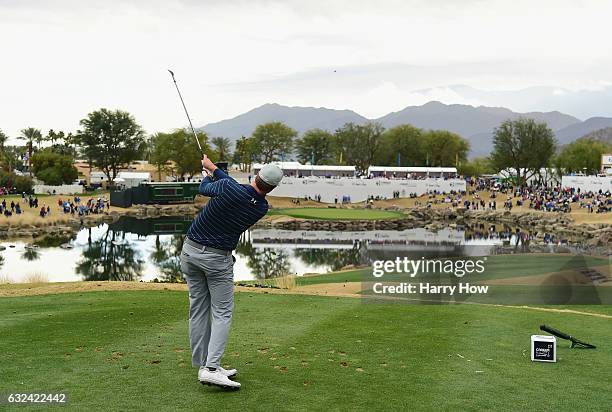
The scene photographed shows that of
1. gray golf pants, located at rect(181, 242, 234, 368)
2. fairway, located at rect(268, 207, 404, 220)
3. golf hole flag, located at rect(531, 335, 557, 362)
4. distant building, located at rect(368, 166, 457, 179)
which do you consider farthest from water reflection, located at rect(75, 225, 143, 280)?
distant building, located at rect(368, 166, 457, 179)

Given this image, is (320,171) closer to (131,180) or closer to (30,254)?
(131,180)

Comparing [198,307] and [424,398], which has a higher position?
[198,307]

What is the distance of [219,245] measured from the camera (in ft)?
23.0

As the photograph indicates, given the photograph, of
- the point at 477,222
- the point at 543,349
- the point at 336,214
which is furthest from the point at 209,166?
the point at 336,214

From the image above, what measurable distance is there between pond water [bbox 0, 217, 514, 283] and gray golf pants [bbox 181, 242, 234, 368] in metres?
22.8

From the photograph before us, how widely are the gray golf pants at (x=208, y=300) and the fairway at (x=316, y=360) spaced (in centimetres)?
37

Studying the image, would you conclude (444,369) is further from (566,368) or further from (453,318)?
(453,318)

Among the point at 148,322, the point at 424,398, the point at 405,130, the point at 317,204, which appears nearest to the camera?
the point at 424,398

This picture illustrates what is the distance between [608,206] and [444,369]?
251ft

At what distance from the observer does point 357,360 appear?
8219 millimetres

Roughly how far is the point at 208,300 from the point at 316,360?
172 cm

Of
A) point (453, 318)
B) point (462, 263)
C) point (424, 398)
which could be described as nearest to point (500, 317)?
point (453, 318)

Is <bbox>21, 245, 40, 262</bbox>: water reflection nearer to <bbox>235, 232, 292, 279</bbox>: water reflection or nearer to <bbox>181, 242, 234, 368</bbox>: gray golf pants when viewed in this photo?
<bbox>235, 232, 292, 279</bbox>: water reflection

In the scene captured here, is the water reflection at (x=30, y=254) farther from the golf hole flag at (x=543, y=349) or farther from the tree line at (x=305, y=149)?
the tree line at (x=305, y=149)
